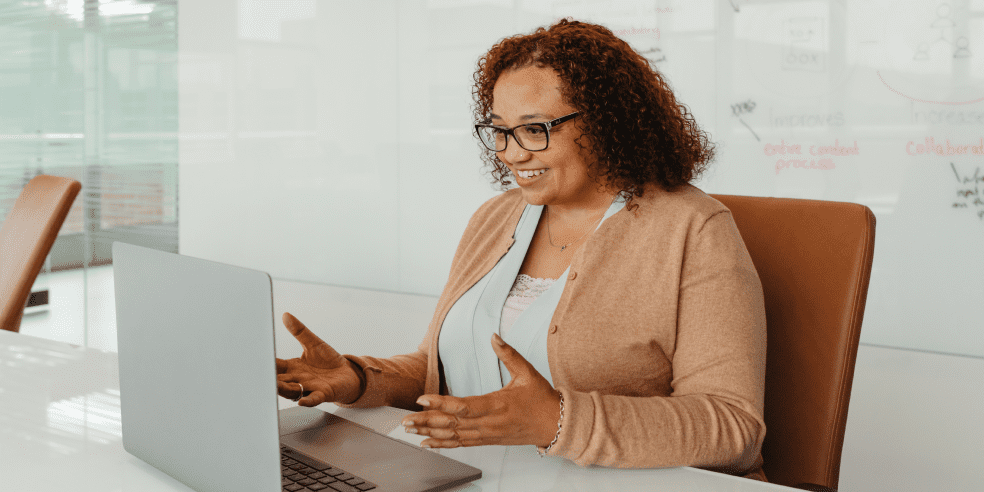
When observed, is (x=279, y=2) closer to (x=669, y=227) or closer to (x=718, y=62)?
(x=718, y=62)

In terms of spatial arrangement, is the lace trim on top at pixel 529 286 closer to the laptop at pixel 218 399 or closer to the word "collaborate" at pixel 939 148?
the laptop at pixel 218 399

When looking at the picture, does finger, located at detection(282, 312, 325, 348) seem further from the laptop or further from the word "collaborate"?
the word "collaborate"

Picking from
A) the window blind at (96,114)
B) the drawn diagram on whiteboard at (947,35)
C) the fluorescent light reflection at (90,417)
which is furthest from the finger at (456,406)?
the window blind at (96,114)

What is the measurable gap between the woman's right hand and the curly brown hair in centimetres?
51

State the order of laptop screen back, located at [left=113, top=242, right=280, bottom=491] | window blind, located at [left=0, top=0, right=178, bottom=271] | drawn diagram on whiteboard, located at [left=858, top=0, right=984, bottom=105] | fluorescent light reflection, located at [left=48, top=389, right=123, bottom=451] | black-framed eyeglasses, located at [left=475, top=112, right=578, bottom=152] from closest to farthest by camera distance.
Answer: laptop screen back, located at [left=113, top=242, right=280, bottom=491], fluorescent light reflection, located at [left=48, top=389, right=123, bottom=451], black-framed eyeglasses, located at [left=475, top=112, right=578, bottom=152], drawn diagram on whiteboard, located at [left=858, top=0, right=984, bottom=105], window blind, located at [left=0, top=0, right=178, bottom=271]

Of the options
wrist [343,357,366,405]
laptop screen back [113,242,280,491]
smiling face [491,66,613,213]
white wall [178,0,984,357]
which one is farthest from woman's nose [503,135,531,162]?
white wall [178,0,984,357]

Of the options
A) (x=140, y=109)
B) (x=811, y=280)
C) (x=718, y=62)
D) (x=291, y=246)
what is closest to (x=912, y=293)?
(x=718, y=62)

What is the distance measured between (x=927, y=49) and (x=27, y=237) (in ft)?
7.74

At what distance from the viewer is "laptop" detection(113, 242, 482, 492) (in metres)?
0.72

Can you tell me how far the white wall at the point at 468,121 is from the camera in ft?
7.30

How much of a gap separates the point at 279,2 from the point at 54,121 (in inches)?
64.2

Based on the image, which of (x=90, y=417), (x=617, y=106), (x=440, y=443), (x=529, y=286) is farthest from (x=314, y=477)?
(x=617, y=106)

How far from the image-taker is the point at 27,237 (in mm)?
1884

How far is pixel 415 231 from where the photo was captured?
3182 millimetres
